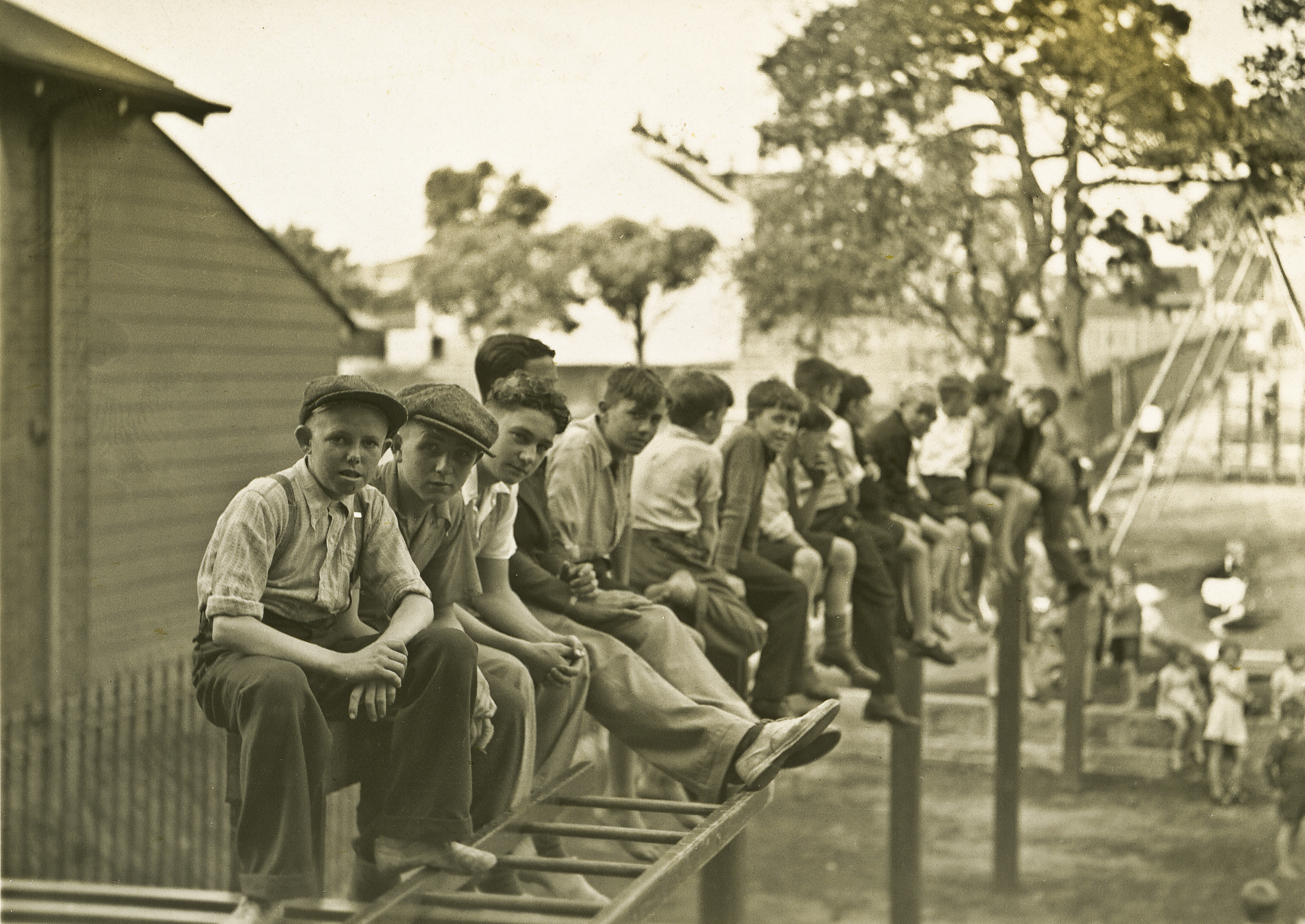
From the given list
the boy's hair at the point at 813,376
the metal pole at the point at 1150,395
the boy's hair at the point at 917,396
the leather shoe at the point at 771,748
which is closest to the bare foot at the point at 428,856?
the leather shoe at the point at 771,748

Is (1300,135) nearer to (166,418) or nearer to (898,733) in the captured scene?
(898,733)

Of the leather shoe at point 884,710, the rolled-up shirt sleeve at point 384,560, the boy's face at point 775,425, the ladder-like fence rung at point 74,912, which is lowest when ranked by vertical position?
the leather shoe at point 884,710

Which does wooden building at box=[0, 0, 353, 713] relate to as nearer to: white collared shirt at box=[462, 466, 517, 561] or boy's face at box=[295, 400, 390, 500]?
white collared shirt at box=[462, 466, 517, 561]

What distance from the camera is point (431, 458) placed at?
370 centimetres

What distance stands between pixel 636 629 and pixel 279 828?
1739 mm

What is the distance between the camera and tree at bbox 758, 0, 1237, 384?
8695mm

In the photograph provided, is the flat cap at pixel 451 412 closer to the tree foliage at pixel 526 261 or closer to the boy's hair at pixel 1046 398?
the tree foliage at pixel 526 261

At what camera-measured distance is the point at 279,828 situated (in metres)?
3.15

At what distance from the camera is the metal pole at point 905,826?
12078 millimetres

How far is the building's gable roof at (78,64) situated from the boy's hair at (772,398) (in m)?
2.49

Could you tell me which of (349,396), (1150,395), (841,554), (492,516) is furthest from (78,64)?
(1150,395)

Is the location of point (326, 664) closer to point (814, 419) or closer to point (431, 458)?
point (431, 458)

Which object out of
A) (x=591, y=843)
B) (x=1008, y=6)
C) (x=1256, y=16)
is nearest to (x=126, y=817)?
(x=591, y=843)

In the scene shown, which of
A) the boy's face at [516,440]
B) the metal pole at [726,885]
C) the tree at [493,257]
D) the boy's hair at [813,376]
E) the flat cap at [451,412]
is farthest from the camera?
the metal pole at [726,885]
